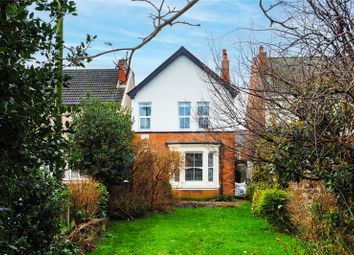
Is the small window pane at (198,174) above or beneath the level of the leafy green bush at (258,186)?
above

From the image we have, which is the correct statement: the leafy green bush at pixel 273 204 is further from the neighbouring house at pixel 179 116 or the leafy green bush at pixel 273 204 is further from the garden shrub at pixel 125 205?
the neighbouring house at pixel 179 116

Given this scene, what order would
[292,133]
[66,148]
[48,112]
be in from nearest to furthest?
[48,112], [66,148], [292,133]

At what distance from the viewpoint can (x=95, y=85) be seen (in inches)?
974

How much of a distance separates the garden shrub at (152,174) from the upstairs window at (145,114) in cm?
553

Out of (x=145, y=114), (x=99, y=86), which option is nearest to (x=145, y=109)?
(x=145, y=114)

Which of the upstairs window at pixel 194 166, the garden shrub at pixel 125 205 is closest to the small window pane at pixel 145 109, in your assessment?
the upstairs window at pixel 194 166

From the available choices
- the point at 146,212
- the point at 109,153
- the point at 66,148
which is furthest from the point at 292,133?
the point at 146,212

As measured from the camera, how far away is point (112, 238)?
11.8 meters

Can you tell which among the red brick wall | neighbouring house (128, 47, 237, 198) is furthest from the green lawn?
neighbouring house (128, 47, 237, 198)

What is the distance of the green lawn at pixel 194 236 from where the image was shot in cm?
1034

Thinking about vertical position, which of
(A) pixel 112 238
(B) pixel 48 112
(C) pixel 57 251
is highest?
(B) pixel 48 112

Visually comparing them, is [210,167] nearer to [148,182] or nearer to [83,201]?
[148,182]

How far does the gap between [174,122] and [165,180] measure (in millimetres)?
6139

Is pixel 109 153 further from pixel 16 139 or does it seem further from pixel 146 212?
pixel 16 139
